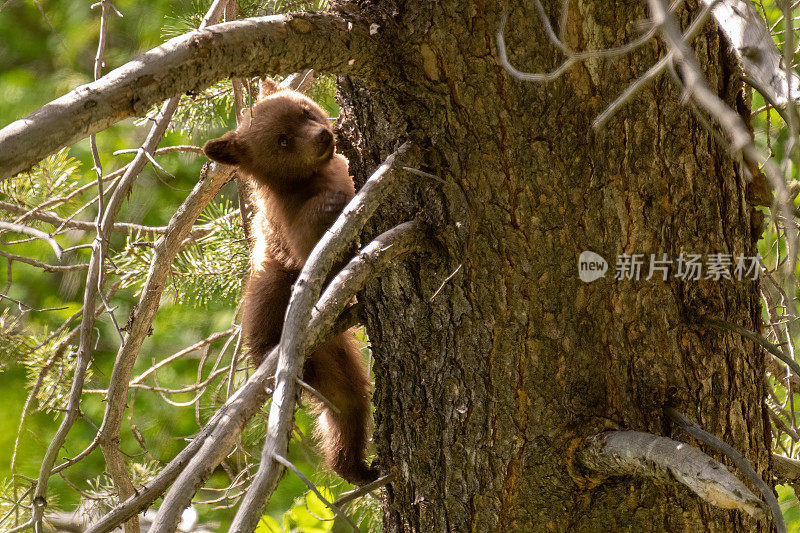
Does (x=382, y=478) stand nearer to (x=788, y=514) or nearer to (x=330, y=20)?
(x=330, y=20)

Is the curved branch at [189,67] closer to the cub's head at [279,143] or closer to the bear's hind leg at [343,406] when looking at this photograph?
the cub's head at [279,143]

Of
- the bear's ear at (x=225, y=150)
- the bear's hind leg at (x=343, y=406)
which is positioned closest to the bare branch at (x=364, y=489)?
the bear's hind leg at (x=343, y=406)

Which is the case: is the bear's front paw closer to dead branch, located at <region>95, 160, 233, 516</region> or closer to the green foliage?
dead branch, located at <region>95, 160, 233, 516</region>

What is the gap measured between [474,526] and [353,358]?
3.02 ft

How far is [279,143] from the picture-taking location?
2.60 m

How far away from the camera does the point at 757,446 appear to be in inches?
69.7

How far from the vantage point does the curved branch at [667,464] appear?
4.16 ft

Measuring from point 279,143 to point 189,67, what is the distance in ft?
4.28

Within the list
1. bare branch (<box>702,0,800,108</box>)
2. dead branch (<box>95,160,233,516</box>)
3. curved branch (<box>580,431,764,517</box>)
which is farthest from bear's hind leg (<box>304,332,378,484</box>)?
bare branch (<box>702,0,800,108</box>)

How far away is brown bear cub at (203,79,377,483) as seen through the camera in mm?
2410

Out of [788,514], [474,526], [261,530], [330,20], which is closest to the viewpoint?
[330,20]

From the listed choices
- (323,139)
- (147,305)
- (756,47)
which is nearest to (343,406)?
(147,305)

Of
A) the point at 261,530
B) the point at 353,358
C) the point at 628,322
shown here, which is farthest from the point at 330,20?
the point at 261,530

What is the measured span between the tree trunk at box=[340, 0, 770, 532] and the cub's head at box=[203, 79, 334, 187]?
0.79 m
